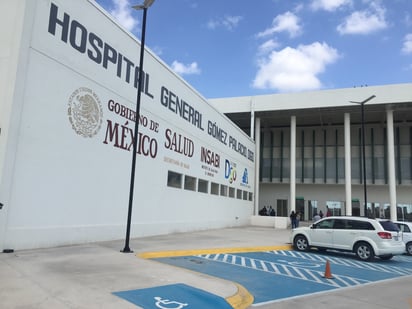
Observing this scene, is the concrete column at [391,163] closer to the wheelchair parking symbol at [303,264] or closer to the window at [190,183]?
the window at [190,183]

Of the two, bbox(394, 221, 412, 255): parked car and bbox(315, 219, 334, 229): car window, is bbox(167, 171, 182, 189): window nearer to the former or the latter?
bbox(315, 219, 334, 229): car window

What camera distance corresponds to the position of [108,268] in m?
8.93

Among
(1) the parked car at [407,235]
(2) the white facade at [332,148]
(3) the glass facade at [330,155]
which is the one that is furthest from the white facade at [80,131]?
(3) the glass facade at [330,155]

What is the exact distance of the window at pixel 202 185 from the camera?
2356 cm

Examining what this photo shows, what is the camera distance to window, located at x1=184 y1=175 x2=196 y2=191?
21.8 m

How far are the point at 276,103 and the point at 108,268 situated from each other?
1212 inches

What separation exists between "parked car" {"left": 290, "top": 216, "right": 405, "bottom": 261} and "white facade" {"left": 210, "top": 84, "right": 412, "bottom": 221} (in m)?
20.9

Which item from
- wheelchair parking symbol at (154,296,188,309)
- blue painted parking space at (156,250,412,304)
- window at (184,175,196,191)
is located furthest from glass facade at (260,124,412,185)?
wheelchair parking symbol at (154,296,188,309)

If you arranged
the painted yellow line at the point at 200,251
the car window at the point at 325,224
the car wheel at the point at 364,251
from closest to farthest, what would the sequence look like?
the painted yellow line at the point at 200,251
the car wheel at the point at 364,251
the car window at the point at 325,224

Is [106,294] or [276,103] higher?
[276,103]

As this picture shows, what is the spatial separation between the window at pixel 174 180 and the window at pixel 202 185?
111 inches

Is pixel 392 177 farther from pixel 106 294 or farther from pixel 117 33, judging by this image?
pixel 106 294

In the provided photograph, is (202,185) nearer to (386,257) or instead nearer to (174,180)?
(174,180)

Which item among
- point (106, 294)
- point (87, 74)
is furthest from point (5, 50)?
point (106, 294)
